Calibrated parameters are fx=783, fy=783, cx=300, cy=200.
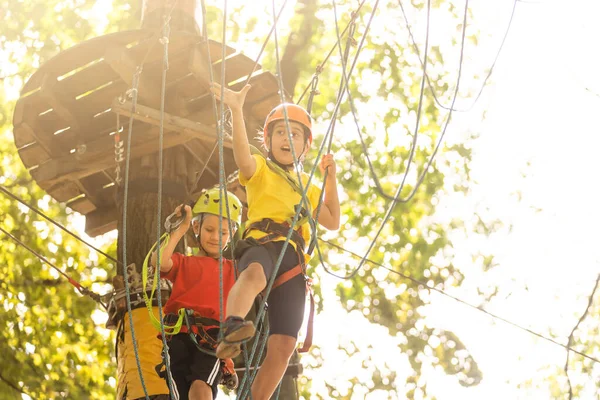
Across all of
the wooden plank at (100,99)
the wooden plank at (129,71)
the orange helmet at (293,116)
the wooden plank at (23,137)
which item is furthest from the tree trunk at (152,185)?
the orange helmet at (293,116)

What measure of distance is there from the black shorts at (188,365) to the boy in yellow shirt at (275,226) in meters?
0.75

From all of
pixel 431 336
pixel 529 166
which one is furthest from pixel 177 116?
pixel 529 166

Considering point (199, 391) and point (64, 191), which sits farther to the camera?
point (64, 191)

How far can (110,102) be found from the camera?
594 cm

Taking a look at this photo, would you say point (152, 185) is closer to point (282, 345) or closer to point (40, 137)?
point (40, 137)

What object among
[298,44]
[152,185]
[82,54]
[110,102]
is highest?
[298,44]

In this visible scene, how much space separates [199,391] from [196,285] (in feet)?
1.87

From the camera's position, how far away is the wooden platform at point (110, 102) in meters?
5.57

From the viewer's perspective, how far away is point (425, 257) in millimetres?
9883

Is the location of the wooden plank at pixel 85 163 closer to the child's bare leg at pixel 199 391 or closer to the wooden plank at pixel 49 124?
the wooden plank at pixel 49 124

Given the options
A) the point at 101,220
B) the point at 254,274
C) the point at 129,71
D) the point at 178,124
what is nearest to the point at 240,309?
the point at 254,274

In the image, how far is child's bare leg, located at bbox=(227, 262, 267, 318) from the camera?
303 cm

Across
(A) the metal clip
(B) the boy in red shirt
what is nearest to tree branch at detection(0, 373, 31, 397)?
(B) the boy in red shirt

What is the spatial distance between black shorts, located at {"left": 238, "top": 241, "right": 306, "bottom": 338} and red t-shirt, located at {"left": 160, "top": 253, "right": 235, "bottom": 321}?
2.33 feet
